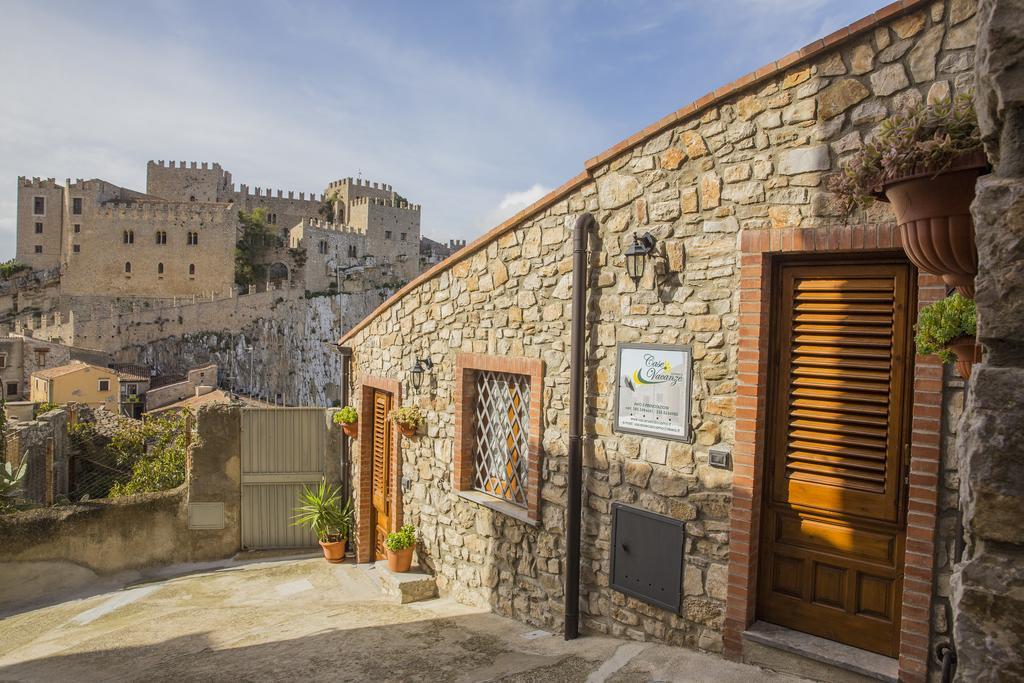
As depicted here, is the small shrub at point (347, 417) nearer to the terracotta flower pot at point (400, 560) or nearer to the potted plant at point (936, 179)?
the terracotta flower pot at point (400, 560)

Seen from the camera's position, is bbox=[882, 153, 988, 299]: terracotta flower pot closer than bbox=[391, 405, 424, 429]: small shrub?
Yes

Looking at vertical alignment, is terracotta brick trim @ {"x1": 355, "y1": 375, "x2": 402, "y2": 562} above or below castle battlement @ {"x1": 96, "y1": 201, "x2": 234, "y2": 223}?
below

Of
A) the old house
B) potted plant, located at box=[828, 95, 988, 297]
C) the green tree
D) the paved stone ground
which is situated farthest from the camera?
the green tree

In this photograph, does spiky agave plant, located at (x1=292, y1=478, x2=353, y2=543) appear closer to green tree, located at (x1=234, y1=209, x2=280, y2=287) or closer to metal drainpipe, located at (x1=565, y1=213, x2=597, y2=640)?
metal drainpipe, located at (x1=565, y1=213, x2=597, y2=640)

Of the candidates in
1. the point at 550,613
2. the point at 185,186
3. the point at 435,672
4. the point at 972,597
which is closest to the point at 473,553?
the point at 550,613

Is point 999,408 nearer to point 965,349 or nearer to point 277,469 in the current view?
point 965,349

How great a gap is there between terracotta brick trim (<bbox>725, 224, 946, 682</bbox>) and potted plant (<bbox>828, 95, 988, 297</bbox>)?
882 millimetres

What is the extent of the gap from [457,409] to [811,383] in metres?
3.80

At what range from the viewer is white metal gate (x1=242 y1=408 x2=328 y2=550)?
10.3 meters

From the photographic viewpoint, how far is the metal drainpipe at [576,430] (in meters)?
5.29

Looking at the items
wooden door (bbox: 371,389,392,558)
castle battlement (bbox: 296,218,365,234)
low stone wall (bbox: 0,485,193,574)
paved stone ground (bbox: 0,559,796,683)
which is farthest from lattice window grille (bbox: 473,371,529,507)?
castle battlement (bbox: 296,218,365,234)

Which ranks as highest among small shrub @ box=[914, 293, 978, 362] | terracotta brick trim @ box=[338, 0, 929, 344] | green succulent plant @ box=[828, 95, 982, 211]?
terracotta brick trim @ box=[338, 0, 929, 344]

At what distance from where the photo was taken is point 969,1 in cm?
345

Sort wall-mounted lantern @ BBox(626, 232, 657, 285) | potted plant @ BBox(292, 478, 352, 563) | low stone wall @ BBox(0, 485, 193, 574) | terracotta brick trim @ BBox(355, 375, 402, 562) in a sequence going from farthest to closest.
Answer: potted plant @ BBox(292, 478, 352, 563), terracotta brick trim @ BBox(355, 375, 402, 562), low stone wall @ BBox(0, 485, 193, 574), wall-mounted lantern @ BBox(626, 232, 657, 285)
